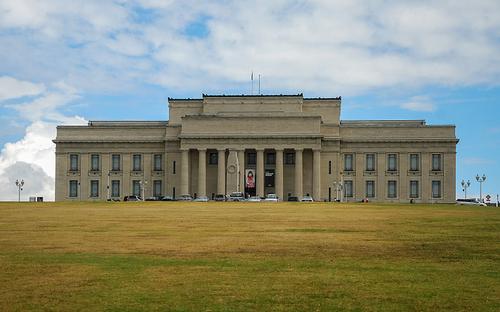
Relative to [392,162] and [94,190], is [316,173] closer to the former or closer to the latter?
[392,162]

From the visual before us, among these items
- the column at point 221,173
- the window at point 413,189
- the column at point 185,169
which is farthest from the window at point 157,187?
the window at point 413,189

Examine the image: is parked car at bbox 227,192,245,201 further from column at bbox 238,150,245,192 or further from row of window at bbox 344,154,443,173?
row of window at bbox 344,154,443,173

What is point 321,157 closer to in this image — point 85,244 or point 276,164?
point 276,164

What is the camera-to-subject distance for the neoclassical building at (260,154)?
114 meters

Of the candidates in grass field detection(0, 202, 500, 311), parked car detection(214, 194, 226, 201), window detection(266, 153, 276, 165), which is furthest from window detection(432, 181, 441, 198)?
grass field detection(0, 202, 500, 311)

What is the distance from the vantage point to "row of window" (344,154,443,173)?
381 ft

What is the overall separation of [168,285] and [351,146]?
3933 inches

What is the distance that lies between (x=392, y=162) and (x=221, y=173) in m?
28.3

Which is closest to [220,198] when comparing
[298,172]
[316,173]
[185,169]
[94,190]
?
[185,169]

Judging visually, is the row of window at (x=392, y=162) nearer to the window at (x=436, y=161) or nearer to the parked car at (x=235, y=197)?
the window at (x=436, y=161)

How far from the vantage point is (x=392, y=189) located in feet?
385

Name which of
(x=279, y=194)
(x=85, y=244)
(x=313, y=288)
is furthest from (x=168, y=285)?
(x=279, y=194)

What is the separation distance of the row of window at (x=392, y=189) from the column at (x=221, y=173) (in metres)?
20.4

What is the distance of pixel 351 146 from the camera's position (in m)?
117
